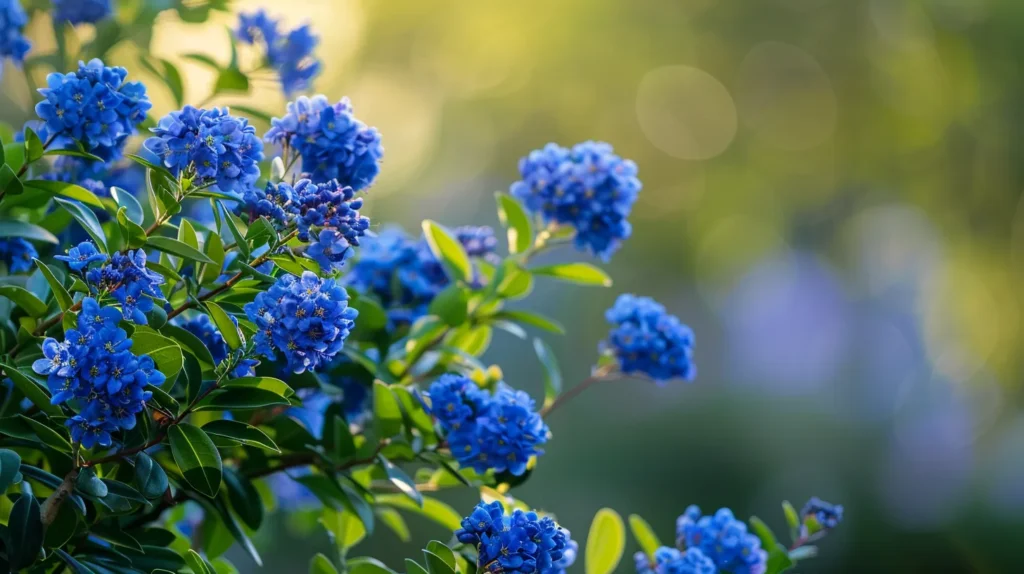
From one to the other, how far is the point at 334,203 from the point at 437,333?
57cm

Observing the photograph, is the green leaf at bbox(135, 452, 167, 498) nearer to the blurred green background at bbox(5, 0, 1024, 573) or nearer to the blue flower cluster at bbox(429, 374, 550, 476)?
the blue flower cluster at bbox(429, 374, 550, 476)

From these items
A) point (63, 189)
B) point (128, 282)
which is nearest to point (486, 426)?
point (128, 282)

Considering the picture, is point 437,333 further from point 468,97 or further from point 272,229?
point 468,97

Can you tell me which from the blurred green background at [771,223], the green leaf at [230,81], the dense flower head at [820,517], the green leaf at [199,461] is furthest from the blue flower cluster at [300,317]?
the blurred green background at [771,223]

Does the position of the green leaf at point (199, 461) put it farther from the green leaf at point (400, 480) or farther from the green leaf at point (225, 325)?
the green leaf at point (400, 480)

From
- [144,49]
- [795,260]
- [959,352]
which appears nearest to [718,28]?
[795,260]

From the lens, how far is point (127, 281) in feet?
3.28

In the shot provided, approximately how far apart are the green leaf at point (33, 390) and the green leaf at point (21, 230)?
21 cm

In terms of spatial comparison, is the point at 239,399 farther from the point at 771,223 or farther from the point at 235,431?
the point at 771,223

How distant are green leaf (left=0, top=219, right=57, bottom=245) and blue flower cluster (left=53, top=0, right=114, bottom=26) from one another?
0.62 metres

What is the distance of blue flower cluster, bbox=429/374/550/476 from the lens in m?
1.30

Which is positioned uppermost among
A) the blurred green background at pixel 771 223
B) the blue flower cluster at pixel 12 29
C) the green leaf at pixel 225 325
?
the blurred green background at pixel 771 223

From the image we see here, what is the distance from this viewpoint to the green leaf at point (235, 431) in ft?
3.50

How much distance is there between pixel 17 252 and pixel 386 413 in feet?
1.74
